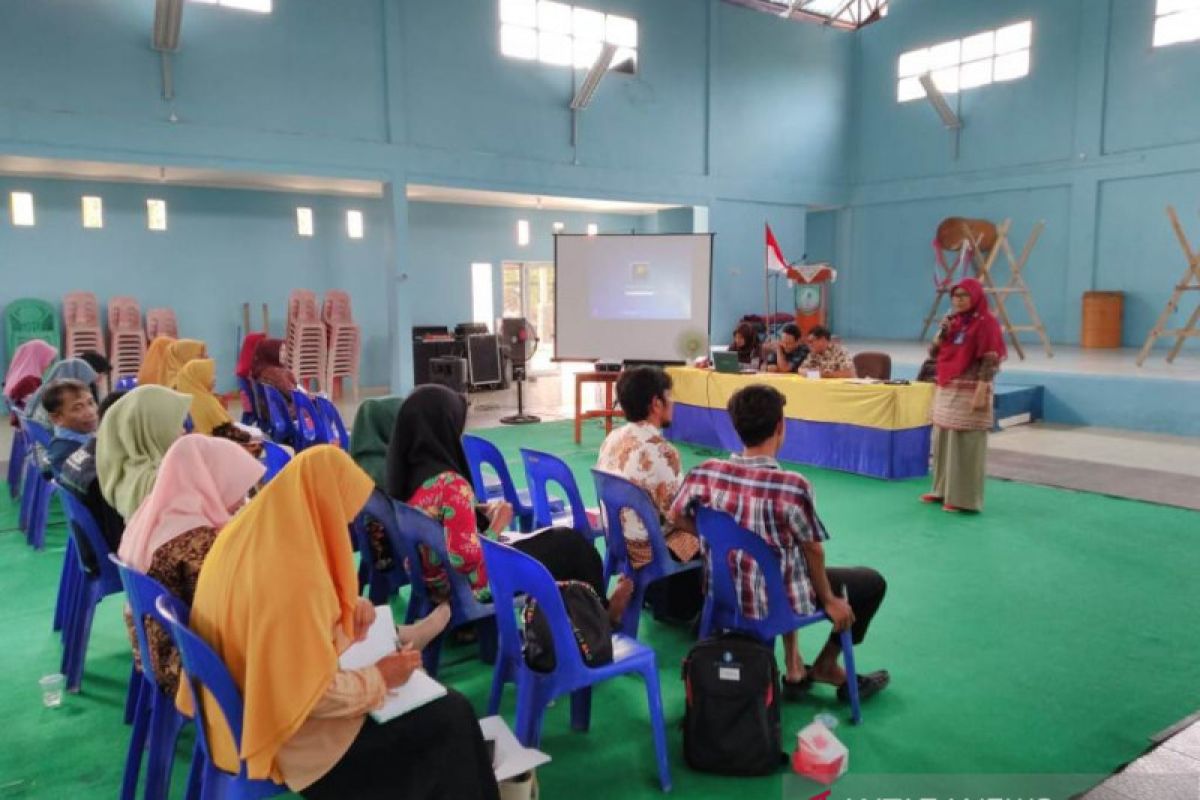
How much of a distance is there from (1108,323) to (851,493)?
25.8 ft

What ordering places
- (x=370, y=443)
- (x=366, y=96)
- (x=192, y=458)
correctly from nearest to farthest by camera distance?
(x=192, y=458)
(x=370, y=443)
(x=366, y=96)

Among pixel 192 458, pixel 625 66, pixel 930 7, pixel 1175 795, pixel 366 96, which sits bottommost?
pixel 1175 795

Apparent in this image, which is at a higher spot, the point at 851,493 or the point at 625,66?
the point at 625,66

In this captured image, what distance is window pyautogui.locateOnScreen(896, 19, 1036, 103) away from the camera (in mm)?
12055

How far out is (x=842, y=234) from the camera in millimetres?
14555

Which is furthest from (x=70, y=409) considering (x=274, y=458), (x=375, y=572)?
(x=375, y=572)

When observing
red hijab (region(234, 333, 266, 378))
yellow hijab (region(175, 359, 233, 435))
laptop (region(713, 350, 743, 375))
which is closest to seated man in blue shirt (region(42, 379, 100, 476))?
yellow hijab (region(175, 359, 233, 435))

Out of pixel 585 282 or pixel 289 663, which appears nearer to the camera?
pixel 289 663

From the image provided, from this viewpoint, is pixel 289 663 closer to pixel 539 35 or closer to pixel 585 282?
pixel 585 282

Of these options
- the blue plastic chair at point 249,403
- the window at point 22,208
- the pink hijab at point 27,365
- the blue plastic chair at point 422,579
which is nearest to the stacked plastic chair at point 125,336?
the window at point 22,208

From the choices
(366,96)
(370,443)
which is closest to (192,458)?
(370,443)

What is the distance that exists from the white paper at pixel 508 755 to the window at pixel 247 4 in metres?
8.69

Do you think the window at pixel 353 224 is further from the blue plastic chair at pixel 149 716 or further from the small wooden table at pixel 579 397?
the blue plastic chair at pixel 149 716

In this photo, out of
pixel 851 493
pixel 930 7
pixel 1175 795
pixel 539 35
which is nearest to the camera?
pixel 1175 795
